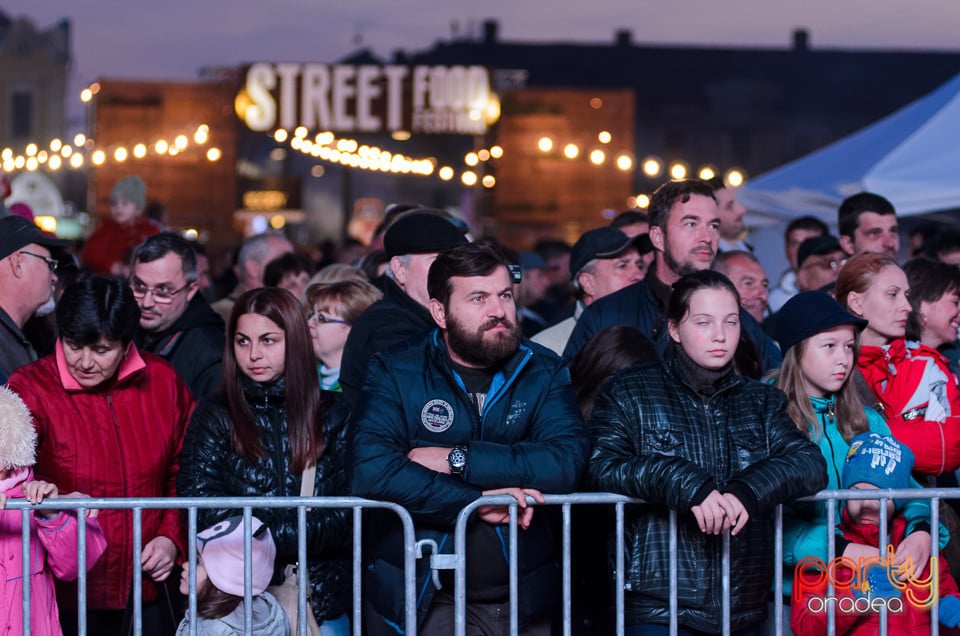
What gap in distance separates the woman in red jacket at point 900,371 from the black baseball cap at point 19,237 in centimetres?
333

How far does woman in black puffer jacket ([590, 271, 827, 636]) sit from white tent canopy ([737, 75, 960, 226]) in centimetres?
529

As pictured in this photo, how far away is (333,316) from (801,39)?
46937 mm

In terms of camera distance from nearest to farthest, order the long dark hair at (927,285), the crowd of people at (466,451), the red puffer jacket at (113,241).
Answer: the crowd of people at (466,451) → the long dark hair at (927,285) → the red puffer jacket at (113,241)

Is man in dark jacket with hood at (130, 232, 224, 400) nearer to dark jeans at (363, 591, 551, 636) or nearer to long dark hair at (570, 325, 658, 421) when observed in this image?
long dark hair at (570, 325, 658, 421)

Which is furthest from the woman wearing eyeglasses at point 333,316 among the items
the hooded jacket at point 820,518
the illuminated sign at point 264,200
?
the illuminated sign at point 264,200

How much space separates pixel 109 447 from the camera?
435 cm

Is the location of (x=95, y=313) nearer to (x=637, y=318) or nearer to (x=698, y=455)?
(x=698, y=455)

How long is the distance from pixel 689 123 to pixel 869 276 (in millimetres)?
39672

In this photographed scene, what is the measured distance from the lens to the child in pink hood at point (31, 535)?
3.98m

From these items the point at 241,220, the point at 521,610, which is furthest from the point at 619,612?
the point at 241,220

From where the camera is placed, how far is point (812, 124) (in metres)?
44.5

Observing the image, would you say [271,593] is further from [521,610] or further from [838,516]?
[838,516]

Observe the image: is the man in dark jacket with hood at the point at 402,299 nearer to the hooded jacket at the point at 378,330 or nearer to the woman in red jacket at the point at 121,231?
the hooded jacket at the point at 378,330

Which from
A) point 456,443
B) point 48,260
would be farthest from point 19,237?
point 456,443
